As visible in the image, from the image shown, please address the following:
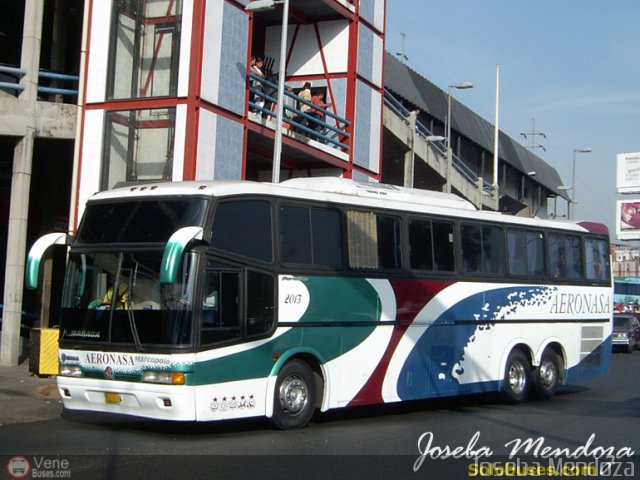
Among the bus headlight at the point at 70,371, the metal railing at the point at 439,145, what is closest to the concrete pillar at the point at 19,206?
the bus headlight at the point at 70,371

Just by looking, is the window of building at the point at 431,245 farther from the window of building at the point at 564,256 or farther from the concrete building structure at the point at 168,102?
the concrete building structure at the point at 168,102

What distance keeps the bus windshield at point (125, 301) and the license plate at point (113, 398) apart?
0.65 m

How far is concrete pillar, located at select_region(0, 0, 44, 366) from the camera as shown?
19000 mm

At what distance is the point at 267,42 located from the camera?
26500 millimetres

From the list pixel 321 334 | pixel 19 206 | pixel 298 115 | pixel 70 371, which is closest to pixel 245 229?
pixel 321 334

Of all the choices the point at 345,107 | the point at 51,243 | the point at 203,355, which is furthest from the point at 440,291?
the point at 345,107

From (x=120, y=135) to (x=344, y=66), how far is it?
28.4 feet

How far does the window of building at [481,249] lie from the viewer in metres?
15.3

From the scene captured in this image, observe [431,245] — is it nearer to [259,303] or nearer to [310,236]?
[310,236]

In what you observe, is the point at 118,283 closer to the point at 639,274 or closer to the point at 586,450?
the point at 586,450

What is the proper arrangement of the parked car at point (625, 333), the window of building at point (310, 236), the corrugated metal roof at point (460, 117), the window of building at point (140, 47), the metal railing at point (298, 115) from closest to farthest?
the window of building at point (310, 236) → the window of building at point (140, 47) → the metal railing at point (298, 115) → the parked car at point (625, 333) → the corrugated metal roof at point (460, 117)

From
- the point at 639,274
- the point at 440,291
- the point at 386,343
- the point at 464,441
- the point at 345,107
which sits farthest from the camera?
the point at 639,274

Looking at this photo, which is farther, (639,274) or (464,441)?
(639,274)

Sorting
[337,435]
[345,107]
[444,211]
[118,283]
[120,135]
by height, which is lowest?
[337,435]
